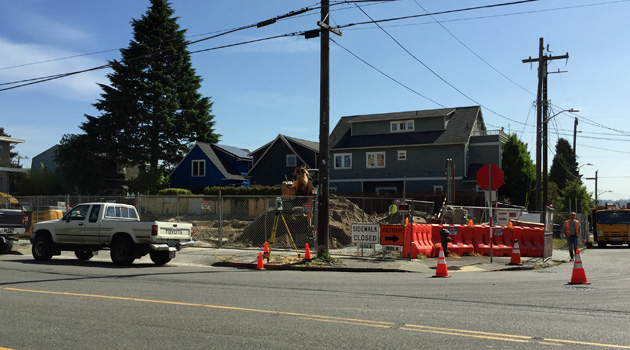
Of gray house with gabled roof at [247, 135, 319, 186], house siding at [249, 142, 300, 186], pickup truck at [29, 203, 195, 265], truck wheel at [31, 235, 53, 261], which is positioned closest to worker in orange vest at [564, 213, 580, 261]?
pickup truck at [29, 203, 195, 265]

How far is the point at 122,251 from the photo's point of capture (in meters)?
16.3

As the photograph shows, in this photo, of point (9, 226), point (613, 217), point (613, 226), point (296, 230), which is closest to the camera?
point (9, 226)

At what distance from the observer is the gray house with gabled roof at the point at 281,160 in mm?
52312

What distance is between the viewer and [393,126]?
49281 millimetres

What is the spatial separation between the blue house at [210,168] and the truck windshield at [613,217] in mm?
32937

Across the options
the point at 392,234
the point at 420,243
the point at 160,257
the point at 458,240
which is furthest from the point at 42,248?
the point at 458,240

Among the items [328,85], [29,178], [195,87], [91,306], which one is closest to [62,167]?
[29,178]

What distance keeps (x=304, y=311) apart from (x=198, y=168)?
48088 millimetres

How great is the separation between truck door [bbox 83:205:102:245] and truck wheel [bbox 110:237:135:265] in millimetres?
691

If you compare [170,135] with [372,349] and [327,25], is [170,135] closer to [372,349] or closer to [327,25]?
[327,25]

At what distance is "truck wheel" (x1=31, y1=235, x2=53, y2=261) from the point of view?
17375mm

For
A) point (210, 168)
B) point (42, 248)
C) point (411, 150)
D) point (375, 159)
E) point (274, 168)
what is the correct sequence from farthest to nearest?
point (210, 168)
point (274, 168)
point (375, 159)
point (411, 150)
point (42, 248)

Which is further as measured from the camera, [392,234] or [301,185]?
[301,185]

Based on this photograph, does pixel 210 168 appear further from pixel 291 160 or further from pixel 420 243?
pixel 420 243
